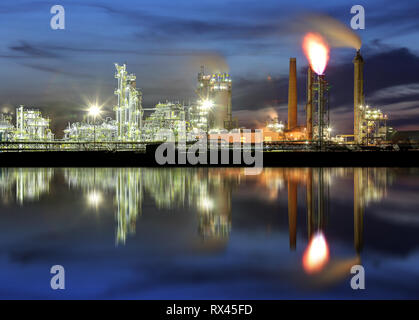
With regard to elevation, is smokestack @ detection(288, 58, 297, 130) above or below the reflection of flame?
above

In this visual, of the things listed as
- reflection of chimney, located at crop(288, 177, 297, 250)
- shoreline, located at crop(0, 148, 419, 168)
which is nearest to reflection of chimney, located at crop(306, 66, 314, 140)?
shoreline, located at crop(0, 148, 419, 168)

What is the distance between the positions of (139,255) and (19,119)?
2784 inches

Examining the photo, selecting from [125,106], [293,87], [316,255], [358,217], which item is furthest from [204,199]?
[293,87]

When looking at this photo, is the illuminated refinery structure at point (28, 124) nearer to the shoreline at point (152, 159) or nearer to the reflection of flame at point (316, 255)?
the shoreline at point (152, 159)

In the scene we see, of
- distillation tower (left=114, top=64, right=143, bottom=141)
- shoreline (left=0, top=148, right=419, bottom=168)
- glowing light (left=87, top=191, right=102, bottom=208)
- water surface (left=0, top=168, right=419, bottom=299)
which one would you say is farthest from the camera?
distillation tower (left=114, top=64, right=143, bottom=141)

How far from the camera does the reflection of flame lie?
6091mm

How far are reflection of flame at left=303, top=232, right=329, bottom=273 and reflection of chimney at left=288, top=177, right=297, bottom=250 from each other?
343 mm

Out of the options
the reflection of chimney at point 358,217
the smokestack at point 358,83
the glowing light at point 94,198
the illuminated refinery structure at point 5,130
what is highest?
the smokestack at point 358,83

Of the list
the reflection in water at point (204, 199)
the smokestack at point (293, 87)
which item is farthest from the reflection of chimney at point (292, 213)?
the smokestack at point (293, 87)

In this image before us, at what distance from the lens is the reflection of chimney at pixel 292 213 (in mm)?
7898

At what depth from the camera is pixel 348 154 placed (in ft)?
107

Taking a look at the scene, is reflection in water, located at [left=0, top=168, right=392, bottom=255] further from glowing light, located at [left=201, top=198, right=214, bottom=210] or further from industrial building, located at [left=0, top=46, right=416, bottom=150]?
industrial building, located at [left=0, top=46, right=416, bottom=150]

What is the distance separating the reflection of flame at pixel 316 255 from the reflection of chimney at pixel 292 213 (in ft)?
1.12

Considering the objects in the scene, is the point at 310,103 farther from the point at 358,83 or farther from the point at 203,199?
the point at 203,199
